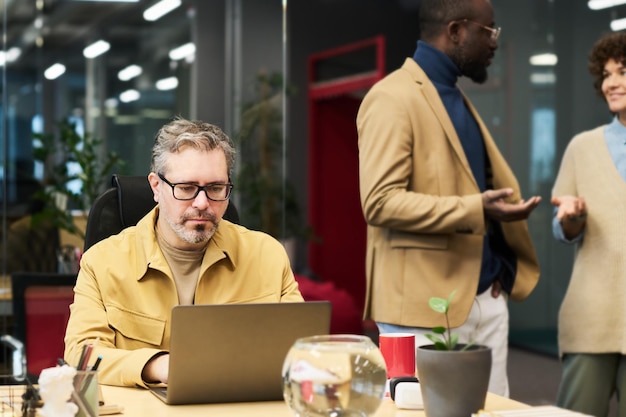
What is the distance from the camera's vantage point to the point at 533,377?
6445 mm

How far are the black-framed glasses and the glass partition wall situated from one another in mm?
2388

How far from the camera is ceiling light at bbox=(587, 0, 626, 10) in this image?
233 inches

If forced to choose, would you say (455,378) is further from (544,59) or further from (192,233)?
(544,59)

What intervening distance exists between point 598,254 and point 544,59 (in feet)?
11.5

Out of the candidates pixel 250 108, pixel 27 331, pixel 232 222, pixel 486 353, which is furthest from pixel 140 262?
pixel 250 108

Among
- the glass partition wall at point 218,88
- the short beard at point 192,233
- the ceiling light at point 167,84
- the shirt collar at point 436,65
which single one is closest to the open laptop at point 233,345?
the short beard at point 192,233

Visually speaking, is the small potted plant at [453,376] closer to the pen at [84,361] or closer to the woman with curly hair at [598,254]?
the pen at [84,361]

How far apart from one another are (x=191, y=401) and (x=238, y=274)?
0.60 m

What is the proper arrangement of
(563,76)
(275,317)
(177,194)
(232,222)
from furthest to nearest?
(563,76) → (232,222) → (177,194) → (275,317)

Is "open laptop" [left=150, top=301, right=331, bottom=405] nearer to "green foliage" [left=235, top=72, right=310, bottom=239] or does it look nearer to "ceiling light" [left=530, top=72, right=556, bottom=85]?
"green foliage" [left=235, top=72, right=310, bottom=239]

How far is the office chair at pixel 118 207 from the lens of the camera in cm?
265

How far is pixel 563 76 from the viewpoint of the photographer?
6.67 metres

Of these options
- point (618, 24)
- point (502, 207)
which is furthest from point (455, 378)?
point (618, 24)

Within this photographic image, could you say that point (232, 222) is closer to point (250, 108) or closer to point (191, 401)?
point (191, 401)
